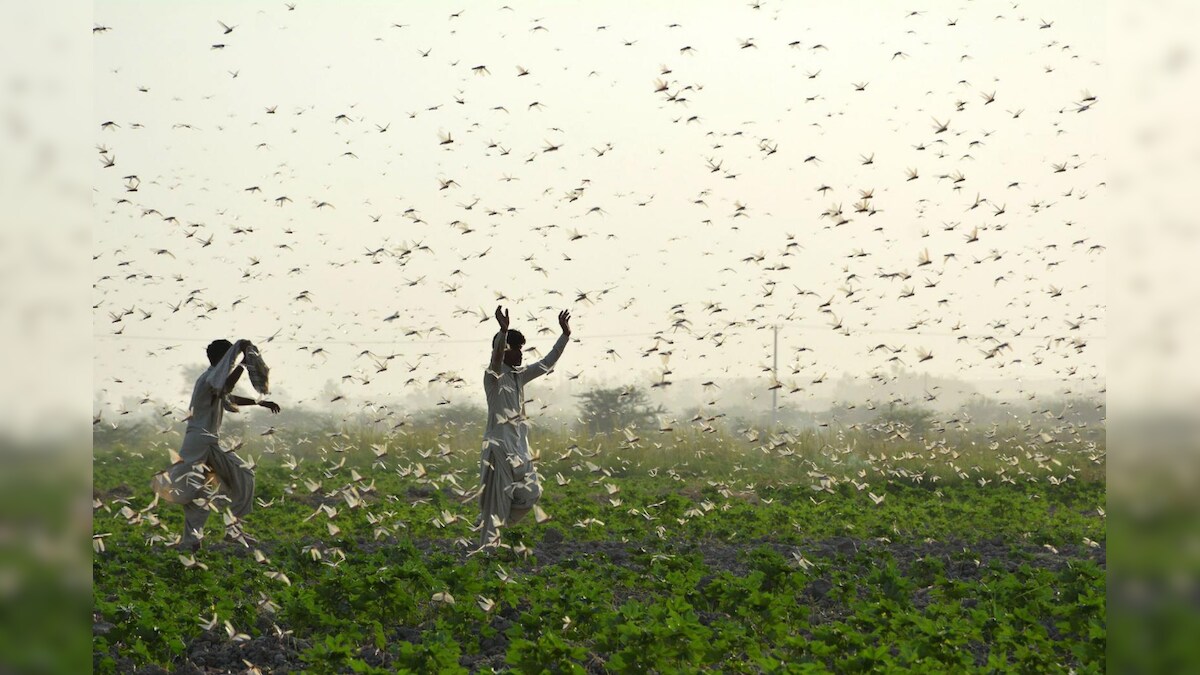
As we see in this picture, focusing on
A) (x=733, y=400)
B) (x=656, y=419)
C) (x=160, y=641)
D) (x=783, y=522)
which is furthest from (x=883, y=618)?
(x=733, y=400)

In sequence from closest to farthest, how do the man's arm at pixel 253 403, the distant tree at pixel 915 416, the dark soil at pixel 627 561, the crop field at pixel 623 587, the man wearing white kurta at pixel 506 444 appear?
the crop field at pixel 623 587 < the dark soil at pixel 627 561 < the man's arm at pixel 253 403 < the man wearing white kurta at pixel 506 444 < the distant tree at pixel 915 416

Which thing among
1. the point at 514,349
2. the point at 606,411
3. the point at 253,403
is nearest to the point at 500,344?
the point at 514,349

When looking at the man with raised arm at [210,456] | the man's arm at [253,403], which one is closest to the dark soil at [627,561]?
the man with raised arm at [210,456]

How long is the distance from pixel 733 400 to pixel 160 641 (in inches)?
2902

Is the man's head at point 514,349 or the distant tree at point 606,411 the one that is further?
the distant tree at point 606,411

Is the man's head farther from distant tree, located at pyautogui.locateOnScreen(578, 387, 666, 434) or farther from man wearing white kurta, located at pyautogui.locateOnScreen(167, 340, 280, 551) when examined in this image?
distant tree, located at pyautogui.locateOnScreen(578, 387, 666, 434)

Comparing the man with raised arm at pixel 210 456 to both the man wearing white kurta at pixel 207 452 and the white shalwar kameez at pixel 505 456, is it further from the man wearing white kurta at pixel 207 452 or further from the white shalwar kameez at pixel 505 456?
the white shalwar kameez at pixel 505 456

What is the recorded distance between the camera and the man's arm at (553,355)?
1237cm

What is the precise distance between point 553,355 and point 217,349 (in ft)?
11.9

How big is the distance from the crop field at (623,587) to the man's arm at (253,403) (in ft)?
3.23

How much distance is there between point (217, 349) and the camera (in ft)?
41.3

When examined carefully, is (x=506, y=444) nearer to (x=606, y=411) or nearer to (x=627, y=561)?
(x=627, y=561)

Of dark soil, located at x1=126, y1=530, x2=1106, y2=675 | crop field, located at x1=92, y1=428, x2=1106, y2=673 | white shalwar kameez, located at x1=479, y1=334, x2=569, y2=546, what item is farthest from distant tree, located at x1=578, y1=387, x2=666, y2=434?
white shalwar kameez, located at x1=479, y1=334, x2=569, y2=546

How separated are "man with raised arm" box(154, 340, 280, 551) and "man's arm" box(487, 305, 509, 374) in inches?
94.3
